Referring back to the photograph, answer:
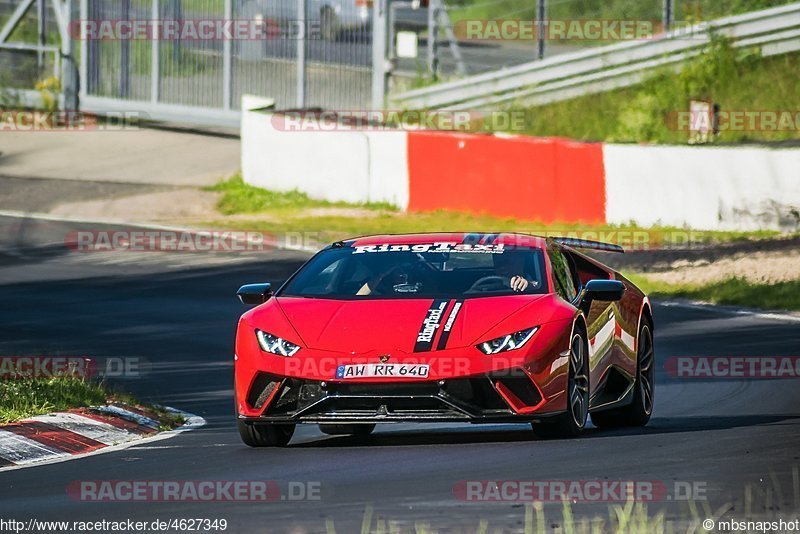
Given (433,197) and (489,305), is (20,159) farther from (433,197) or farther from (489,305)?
(489,305)

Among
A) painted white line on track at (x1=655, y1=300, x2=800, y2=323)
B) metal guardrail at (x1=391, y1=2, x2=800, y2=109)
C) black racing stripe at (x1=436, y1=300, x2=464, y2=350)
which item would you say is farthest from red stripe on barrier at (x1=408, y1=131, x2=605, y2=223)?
black racing stripe at (x1=436, y1=300, x2=464, y2=350)

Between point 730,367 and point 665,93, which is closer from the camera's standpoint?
point 730,367

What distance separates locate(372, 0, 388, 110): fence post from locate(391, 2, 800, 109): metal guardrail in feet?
0.98

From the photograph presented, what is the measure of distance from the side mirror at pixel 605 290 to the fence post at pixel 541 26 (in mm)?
20542

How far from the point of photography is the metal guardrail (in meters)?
31.2

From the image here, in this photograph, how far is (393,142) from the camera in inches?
1105

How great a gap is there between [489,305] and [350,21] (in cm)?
2485

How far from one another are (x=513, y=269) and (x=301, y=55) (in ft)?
81.3

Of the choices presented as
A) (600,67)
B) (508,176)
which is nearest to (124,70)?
(600,67)

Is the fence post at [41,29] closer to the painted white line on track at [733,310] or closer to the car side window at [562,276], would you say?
the painted white line on track at [733,310]

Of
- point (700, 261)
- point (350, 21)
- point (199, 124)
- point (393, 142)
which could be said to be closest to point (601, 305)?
point (700, 261)

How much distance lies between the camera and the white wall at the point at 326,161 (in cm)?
2827

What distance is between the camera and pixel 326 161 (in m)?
29.5

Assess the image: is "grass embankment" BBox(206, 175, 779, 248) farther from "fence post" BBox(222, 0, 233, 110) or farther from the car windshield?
the car windshield
